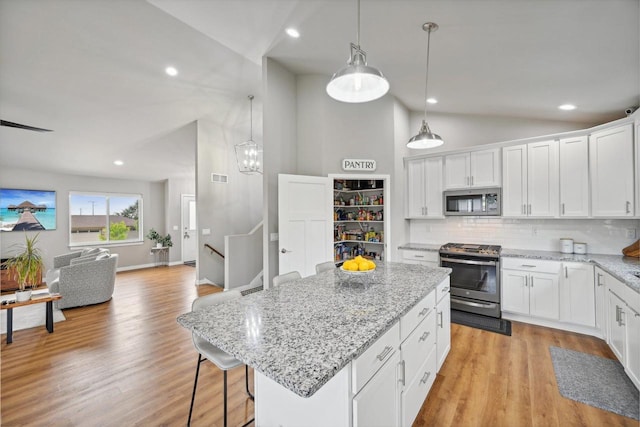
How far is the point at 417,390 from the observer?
178cm

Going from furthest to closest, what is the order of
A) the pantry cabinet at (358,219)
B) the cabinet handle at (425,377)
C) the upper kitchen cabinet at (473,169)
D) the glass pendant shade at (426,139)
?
1. the pantry cabinet at (358,219)
2. the upper kitchen cabinet at (473,169)
3. the glass pendant shade at (426,139)
4. the cabinet handle at (425,377)

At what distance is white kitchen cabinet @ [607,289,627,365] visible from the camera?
2240 mm

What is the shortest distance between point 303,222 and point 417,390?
2.28m

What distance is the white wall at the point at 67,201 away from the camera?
6.09 m

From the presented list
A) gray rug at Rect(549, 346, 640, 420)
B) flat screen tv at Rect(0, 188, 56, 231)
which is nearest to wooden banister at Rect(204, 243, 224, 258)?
flat screen tv at Rect(0, 188, 56, 231)

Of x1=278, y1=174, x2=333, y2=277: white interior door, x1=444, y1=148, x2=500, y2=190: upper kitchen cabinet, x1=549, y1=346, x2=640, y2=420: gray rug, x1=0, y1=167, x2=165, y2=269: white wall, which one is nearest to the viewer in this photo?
x1=549, y1=346, x2=640, y2=420: gray rug

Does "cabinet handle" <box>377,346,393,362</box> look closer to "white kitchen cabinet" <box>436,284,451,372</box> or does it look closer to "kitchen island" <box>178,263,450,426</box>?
"kitchen island" <box>178,263,450,426</box>

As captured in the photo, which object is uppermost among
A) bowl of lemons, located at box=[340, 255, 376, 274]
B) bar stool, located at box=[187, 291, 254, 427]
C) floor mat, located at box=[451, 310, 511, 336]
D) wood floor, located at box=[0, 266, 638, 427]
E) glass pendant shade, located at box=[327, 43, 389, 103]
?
glass pendant shade, located at box=[327, 43, 389, 103]

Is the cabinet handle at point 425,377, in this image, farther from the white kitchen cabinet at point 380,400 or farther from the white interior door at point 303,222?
the white interior door at point 303,222

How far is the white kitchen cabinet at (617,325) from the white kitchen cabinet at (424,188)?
2052mm

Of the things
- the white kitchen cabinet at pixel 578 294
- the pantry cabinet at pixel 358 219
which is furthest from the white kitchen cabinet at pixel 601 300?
the pantry cabinet at pixel 358 219

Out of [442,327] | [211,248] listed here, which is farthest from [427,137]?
[211,248]

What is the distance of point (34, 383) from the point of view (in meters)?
2.38

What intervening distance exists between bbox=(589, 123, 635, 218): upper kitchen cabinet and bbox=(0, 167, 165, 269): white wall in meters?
9.69
